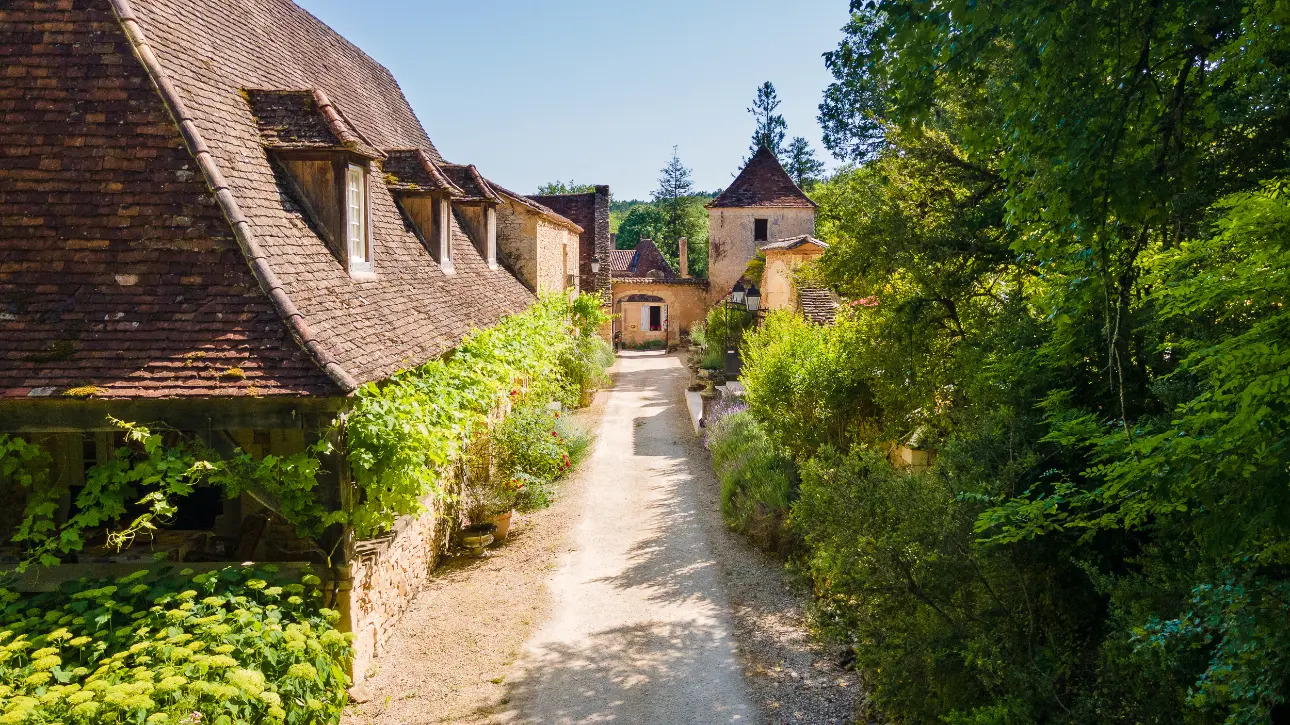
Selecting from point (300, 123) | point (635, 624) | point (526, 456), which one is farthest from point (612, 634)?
point (300, 123)

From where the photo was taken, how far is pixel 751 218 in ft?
110

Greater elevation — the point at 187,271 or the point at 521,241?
the point at 521,241

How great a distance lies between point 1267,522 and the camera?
3.77 metres

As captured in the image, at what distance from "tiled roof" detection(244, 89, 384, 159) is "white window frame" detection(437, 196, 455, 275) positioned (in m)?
3.58

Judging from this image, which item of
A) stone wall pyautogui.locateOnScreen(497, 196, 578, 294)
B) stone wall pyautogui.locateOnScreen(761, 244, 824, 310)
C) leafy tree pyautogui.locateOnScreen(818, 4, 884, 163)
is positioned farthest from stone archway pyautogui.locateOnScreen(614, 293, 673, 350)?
stone wall pyautogui.locateOnScreen(497, 196, 578, 294)

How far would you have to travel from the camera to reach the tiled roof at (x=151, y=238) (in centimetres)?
625

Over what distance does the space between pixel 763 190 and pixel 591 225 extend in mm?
7835

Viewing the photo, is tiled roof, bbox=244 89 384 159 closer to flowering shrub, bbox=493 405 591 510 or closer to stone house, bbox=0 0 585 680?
stone house, bbox=0 0 585 680

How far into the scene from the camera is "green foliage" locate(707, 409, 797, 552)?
35.0 feet

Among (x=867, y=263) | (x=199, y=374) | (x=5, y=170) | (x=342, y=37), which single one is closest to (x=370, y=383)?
(x=199, y=374)

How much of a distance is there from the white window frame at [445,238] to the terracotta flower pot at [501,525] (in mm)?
4043

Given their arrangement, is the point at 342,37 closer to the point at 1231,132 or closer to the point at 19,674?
the point at 19,674

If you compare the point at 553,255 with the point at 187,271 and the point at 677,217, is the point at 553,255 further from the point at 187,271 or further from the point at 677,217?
the point at 677,217

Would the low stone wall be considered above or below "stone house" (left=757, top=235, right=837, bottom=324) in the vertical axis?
below
